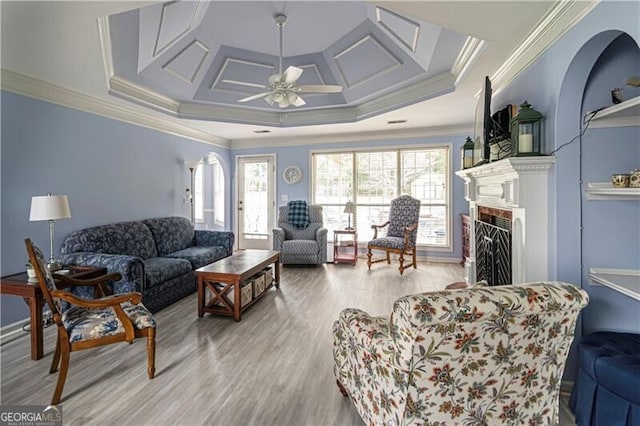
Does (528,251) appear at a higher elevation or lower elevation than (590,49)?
lower

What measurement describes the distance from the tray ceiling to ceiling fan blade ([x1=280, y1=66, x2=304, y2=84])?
0.62 metres

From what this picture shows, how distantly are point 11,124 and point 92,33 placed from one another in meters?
1.22

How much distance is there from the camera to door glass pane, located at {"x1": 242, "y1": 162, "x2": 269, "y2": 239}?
6.58 metres

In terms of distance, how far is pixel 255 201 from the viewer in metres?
6.66

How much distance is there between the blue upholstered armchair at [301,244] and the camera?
5125mm

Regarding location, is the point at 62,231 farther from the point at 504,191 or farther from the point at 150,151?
the point at 504,191

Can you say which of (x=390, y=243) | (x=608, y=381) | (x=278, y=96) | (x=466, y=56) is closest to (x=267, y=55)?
(x=278, y=96)

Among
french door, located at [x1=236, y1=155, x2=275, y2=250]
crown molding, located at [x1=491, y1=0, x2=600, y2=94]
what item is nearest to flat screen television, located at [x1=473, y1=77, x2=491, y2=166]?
crown molding, located at [x1=491, y1=0, x2=600, y2=94]

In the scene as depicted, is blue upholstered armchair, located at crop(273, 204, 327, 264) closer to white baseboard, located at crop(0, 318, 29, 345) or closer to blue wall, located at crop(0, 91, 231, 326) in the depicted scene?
blue wall, located at crop(0, 91, 231, 326)

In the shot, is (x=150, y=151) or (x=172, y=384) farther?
A: (x=150, y=151)

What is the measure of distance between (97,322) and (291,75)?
2527 mm

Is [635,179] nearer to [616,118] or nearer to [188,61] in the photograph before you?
[616,118]

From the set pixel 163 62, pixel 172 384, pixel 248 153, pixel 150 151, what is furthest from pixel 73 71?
pixel 248 153

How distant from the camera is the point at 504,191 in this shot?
7.87 feet
